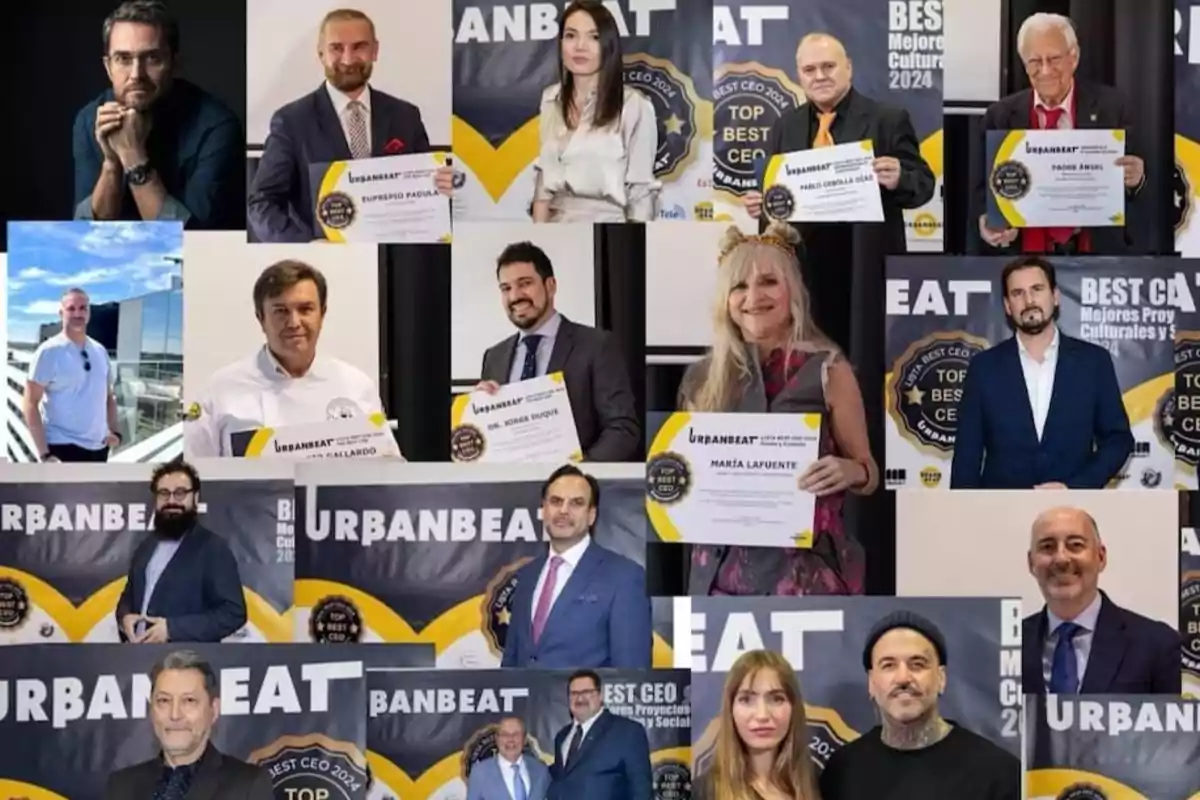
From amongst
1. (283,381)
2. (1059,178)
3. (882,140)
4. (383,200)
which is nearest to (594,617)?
(283,381)

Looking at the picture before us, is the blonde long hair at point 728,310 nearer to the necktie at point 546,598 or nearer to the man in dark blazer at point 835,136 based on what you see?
the man in dark blazer at point 835,136

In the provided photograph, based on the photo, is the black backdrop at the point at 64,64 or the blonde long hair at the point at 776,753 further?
the black backdrop at the point at 64,64

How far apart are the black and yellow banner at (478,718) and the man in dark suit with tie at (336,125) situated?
2.30 ft

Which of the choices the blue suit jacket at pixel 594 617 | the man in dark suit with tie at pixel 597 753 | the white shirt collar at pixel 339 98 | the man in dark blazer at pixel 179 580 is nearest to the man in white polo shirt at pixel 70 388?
the man in dark blazer at pixel 179 580

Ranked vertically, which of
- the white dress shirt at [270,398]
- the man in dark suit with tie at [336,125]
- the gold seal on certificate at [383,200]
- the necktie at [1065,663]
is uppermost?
the man in dark suit with tie at [336,125]

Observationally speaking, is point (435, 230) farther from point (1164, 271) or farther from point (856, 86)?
point (1164, 271)

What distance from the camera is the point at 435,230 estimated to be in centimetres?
212

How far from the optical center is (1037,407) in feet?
6.89

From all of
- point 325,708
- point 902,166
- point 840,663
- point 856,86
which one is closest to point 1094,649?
point 840,663

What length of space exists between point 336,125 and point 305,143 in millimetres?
53

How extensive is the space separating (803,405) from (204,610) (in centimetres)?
92

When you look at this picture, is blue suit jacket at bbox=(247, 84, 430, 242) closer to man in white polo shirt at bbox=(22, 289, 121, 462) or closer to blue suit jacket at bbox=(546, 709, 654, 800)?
man in white polo shirt at bbox=(22, 289, 121, 462)

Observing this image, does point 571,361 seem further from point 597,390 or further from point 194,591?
point 194,591

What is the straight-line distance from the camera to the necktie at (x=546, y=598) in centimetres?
211
